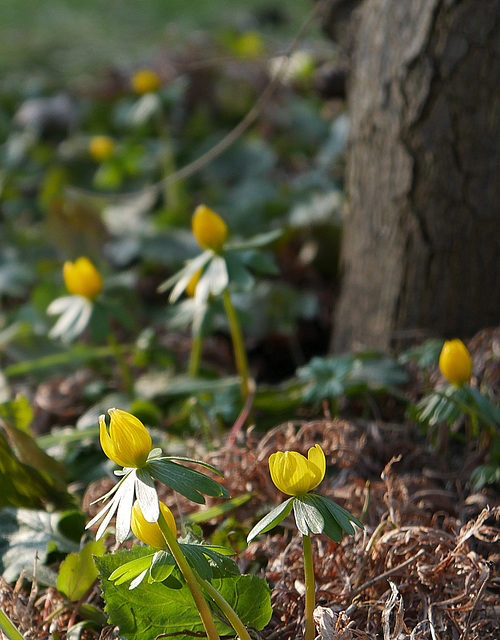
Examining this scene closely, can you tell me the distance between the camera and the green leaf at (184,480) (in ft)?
1.96

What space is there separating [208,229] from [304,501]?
0.56m

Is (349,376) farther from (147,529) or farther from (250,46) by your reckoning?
(250,46)

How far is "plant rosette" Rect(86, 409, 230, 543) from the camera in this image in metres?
0.59

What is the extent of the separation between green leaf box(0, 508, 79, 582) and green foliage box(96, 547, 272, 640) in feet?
0.62

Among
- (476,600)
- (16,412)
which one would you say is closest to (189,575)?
(476,600)

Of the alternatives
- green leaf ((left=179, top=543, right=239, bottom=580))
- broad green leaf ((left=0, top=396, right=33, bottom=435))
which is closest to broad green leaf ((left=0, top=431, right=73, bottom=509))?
broad green leaf ((left=0, top=396, right=33, bottom=435))

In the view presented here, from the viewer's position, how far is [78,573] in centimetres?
79

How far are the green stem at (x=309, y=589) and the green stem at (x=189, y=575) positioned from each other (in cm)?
10

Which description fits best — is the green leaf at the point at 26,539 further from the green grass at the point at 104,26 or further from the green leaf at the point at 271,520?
the green grass at the point at 104,26

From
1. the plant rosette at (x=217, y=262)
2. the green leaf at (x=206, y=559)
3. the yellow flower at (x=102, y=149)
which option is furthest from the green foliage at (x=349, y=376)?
the yellow flower at (x=102, y=149)

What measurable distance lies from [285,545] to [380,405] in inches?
17.9

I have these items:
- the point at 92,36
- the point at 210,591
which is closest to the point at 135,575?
the point at 210,591

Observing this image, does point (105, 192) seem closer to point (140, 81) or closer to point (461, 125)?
point (140, 81)

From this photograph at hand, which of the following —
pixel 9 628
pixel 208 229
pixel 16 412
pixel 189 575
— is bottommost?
pixel 16 412
